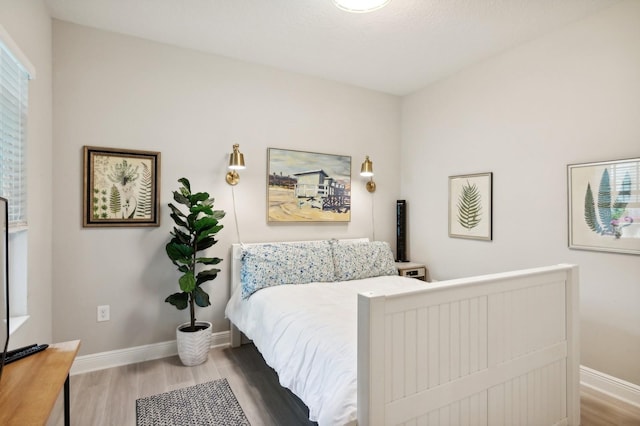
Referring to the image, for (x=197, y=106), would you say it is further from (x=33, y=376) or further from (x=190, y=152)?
(x=33, y=376)

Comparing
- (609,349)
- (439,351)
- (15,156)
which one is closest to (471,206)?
(609,349)

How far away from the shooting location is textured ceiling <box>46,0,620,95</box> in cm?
232

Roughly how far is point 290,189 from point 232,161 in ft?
2.25

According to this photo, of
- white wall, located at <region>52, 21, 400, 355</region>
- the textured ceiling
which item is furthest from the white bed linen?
the textured ceiling

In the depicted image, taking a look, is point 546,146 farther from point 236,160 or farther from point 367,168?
point 236,160

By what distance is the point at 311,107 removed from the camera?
3559mm

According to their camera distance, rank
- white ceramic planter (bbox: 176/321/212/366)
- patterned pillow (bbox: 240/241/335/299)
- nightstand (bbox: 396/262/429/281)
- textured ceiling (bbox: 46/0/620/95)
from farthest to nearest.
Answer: nightstand (bbox: 396/262/429/281) < patterned pillow (bbox: 240/241/335/299) < white ceramic planter (bbox: 176/321/212/366) < textured ceiling (bbox: 46/0/620/95)

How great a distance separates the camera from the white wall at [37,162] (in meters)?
1.92

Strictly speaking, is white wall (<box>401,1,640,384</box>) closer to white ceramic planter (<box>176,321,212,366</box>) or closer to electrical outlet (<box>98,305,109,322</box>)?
white ceramic planter (<box>176,321,212,366</box>)

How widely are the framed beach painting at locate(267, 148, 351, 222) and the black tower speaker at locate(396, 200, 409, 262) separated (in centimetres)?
66

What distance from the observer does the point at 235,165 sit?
2.98m

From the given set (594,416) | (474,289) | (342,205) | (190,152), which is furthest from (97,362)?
(594,416)

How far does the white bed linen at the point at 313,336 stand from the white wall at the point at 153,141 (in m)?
0.74

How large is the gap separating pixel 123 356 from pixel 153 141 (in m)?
1.80
